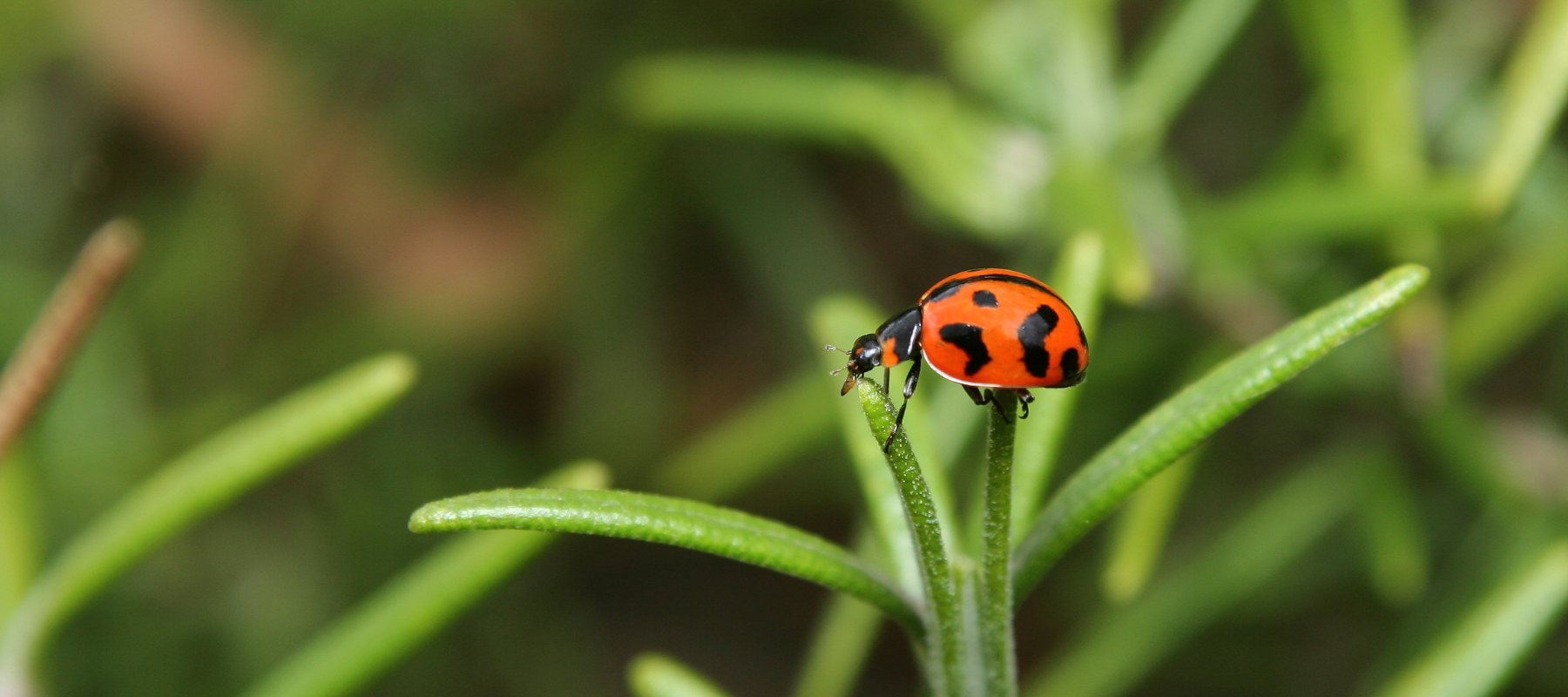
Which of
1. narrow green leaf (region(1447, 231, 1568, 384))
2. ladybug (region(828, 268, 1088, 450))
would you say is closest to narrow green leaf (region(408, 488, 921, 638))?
ladybug (region(828, 268, 1088, 450))

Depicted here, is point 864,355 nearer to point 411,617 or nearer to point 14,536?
point 411,617

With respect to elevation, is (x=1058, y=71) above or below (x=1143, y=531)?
above

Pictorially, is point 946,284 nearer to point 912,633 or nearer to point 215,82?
point 912,633

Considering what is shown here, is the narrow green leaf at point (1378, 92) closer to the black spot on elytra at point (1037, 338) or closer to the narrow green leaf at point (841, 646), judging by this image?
the black spot on elytra at point (1037, 338)

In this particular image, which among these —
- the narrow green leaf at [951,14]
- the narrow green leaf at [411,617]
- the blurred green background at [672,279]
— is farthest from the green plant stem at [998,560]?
the narrow green leaf at [951,14]

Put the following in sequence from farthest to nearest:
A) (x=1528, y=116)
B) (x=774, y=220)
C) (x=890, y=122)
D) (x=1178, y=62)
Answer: (x=774, y=220) → (x=890, y=122) → (x=1178, y=62) → (x=1528, y=116)

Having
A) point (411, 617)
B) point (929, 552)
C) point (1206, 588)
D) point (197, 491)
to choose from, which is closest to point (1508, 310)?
point (1206, 588)

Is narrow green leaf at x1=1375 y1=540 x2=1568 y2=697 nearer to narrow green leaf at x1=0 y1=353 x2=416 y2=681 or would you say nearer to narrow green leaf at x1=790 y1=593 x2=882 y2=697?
narrow green leaf at x1=790 y1=593 x2=882 y2=697
